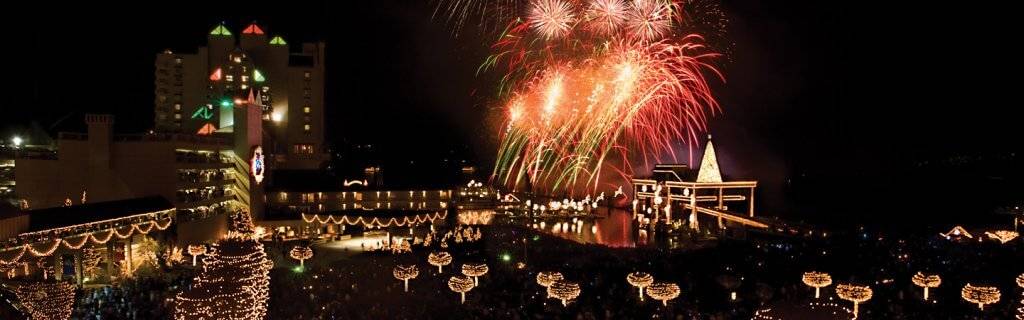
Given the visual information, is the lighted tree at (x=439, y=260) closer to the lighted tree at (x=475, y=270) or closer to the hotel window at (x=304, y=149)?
the lighted tree at (x=475, y=270)

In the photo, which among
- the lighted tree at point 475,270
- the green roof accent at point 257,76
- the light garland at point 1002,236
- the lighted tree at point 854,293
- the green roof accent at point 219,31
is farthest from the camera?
the green roof accent at point 257,76

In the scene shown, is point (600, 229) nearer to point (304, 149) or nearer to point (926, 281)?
point (926, 281)

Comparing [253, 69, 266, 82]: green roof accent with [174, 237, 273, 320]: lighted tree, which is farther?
[253, 69, 266, 82]: green roof accent

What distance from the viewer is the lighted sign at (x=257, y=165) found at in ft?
93.5

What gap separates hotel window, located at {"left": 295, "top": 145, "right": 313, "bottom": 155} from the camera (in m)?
46.0

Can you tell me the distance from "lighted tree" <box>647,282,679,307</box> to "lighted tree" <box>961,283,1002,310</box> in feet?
17.4

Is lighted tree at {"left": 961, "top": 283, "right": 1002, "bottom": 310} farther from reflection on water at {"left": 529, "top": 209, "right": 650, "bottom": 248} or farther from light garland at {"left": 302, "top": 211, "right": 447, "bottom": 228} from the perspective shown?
light garland at {"left": 302, "top": 211, "right": 447, "bottom": 228}

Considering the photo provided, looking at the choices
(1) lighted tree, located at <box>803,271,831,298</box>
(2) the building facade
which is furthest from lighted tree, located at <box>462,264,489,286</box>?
(2) the building facade

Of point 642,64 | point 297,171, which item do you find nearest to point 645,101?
point 642,64

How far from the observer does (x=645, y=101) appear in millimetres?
23672

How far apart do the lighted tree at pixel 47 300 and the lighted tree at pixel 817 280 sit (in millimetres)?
13375

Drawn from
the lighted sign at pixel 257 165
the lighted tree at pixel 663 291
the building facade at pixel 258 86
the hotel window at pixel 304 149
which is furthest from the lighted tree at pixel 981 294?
the hotel window at pixel 304 149

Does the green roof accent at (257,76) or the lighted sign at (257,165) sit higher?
the green roof accent at (257,76)

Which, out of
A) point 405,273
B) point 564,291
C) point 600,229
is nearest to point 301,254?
point 405,273
